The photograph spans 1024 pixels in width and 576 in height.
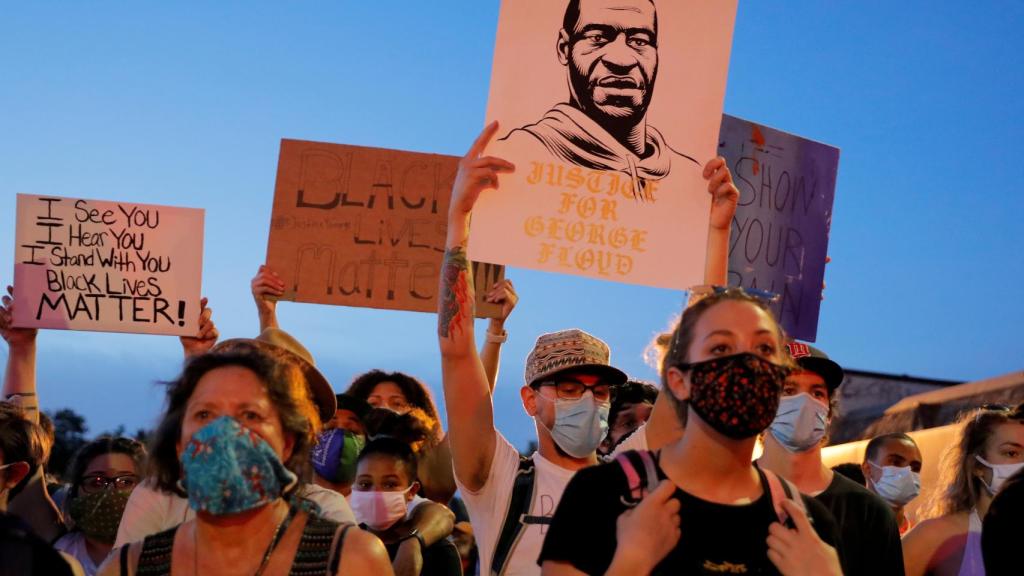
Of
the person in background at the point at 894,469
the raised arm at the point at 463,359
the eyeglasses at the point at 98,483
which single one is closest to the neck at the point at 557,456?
the raised arm at the point at 463,359

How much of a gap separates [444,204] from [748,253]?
5.93 feet

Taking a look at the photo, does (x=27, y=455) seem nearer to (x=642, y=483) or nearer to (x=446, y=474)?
(x=446, y=474)

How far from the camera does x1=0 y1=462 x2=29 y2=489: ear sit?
5488 millimetres

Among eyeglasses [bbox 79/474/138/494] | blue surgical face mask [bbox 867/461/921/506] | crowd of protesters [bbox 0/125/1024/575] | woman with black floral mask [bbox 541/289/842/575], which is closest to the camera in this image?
woman with black floral mask [bbox 541/289/842/575]

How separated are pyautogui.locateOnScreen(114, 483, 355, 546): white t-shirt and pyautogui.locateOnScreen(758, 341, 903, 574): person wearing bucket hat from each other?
1.66 metres

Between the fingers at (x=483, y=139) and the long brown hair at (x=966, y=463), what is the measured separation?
2.60 metres

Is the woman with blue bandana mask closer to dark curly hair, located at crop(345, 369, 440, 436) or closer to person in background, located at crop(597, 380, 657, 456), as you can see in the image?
person in background, located at crop(597, 380, 657, 456)

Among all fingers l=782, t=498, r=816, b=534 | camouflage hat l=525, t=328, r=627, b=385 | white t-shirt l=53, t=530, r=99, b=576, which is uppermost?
camouflage hat l=525, t=328, r=627, b=385

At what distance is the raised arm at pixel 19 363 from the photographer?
254 inches

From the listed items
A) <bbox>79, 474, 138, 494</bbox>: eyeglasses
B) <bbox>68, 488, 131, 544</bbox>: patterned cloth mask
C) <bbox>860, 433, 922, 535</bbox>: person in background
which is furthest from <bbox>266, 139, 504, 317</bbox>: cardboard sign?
<bbox>860, 433, 922, 535</bbox>: person in background

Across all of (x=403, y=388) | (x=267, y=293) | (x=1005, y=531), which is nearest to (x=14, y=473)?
(x=267, y=293)

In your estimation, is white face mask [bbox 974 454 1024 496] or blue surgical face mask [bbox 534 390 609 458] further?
white face mask [bbox 974 454 1024 496]

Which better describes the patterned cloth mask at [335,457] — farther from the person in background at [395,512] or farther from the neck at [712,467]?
the neck at [712,467]

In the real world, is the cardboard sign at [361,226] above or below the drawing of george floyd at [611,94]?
below
